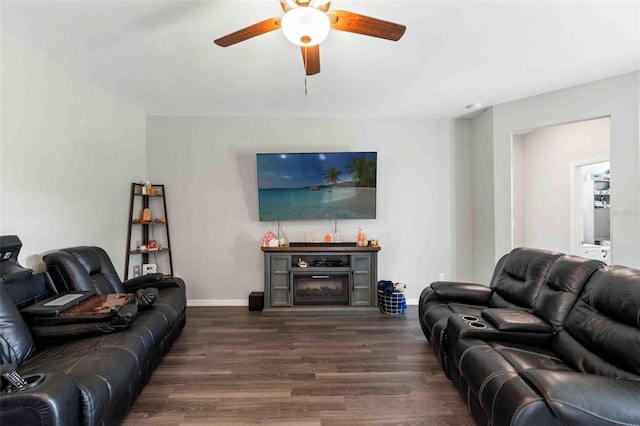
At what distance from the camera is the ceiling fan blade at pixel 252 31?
169cm

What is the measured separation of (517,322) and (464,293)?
868mm

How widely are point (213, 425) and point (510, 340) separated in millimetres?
2084

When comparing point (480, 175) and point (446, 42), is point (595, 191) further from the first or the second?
point (446, 42)

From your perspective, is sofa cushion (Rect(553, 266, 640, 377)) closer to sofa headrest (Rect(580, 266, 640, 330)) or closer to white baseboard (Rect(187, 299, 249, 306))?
sofa headrest (Rect(580, 266, 640, 330))

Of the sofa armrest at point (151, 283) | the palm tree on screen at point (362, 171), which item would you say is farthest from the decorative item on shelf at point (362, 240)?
the sofa armrest at point (151, 283)

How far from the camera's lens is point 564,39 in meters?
2.36

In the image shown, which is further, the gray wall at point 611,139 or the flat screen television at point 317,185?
the flat screen television at point 317,185

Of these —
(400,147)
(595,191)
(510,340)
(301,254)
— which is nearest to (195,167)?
(301,254)

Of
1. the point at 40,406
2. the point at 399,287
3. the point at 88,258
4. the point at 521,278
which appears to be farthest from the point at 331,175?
the point at 40,406

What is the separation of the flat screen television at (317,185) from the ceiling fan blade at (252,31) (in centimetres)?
221

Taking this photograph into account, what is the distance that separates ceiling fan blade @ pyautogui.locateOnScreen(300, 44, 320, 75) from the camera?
1938 millimetres

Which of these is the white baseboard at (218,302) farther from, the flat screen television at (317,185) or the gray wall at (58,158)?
the flat screen television at (317,185)

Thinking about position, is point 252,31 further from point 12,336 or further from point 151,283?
point 151,283

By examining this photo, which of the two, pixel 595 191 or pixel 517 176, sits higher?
pixel 517 176
